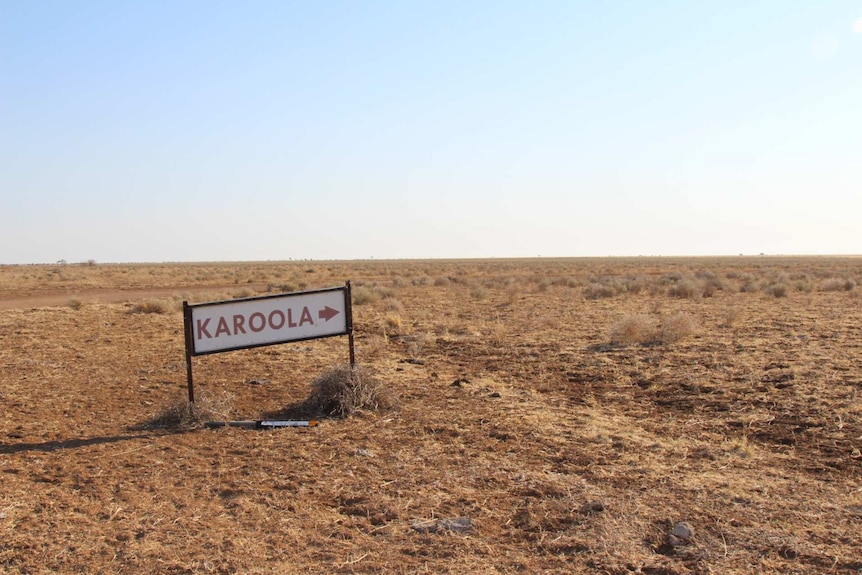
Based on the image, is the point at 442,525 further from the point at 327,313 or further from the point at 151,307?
the point at 151,307

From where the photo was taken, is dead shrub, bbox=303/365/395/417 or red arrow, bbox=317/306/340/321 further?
red arrow, bbox=317/306/340/321

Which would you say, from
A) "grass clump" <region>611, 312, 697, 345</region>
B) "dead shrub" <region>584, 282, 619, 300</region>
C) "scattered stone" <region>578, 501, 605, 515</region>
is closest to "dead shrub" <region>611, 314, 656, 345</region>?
"grass clump" <region>611, 312, 697, 345</region>

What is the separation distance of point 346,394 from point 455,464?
224cm

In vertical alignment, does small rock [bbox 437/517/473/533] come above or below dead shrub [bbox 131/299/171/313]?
below

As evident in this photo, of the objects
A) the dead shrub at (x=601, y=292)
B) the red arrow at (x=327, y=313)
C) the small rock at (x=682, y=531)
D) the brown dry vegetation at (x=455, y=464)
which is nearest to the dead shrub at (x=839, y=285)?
the dead shrub at (x=601, y=292)

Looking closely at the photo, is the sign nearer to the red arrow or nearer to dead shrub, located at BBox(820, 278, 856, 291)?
the red arrow

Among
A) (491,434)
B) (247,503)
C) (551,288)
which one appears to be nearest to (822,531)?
(491,434)

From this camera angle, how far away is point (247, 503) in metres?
4.87

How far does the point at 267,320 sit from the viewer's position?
7.59m

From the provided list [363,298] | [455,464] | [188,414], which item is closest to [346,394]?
[188,414]

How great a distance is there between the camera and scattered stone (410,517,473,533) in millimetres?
4383

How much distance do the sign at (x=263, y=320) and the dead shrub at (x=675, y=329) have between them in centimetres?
757

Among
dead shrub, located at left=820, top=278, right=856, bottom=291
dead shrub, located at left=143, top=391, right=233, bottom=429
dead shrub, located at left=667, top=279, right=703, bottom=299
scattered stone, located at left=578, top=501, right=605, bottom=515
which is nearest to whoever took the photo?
scattered stone, located at left=578, top=501, right=605, bottom=515

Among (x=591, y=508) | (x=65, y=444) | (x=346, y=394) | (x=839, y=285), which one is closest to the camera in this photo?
(x=591, y=508)
